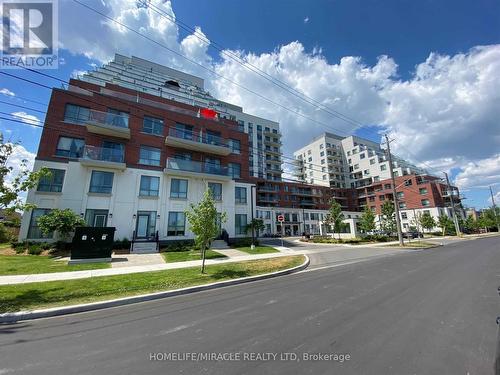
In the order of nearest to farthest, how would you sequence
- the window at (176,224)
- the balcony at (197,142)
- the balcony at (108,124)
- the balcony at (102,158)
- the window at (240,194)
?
the balcony at (102,158) < the balcony at (108,124) < the window at (176,224) < the balcony at (197,142) < the window at (240,194)

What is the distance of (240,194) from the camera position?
28.3m

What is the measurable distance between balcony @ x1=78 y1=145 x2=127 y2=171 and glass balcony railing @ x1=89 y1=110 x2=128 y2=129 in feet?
8.47

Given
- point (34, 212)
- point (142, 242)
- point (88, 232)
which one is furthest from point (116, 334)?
point (34, 212)

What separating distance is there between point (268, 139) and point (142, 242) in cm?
6018

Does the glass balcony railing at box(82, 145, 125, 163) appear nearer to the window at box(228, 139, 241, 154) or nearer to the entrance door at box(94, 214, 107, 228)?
the entrance door at box(94, 214, 107, 228)

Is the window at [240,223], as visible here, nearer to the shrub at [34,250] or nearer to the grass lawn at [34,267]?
the grass lawn at [34,267]

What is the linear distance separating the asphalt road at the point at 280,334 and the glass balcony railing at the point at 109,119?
20.4 metres

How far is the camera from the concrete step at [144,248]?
61.7 feet

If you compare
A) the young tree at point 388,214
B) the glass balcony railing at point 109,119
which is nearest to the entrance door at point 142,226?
the glass balcony railing at point 109,119

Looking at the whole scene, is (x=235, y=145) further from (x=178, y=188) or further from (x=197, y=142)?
(x=178, y=188)

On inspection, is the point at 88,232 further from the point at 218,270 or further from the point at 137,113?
the point at 137,113

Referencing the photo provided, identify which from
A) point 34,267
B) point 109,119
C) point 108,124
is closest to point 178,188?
point 108,124

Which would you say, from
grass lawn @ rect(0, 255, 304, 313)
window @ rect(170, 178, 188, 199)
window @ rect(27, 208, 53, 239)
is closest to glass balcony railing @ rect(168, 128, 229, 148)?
window @ rect(170, 178, 188, 199)

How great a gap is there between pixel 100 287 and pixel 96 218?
48.2ft
